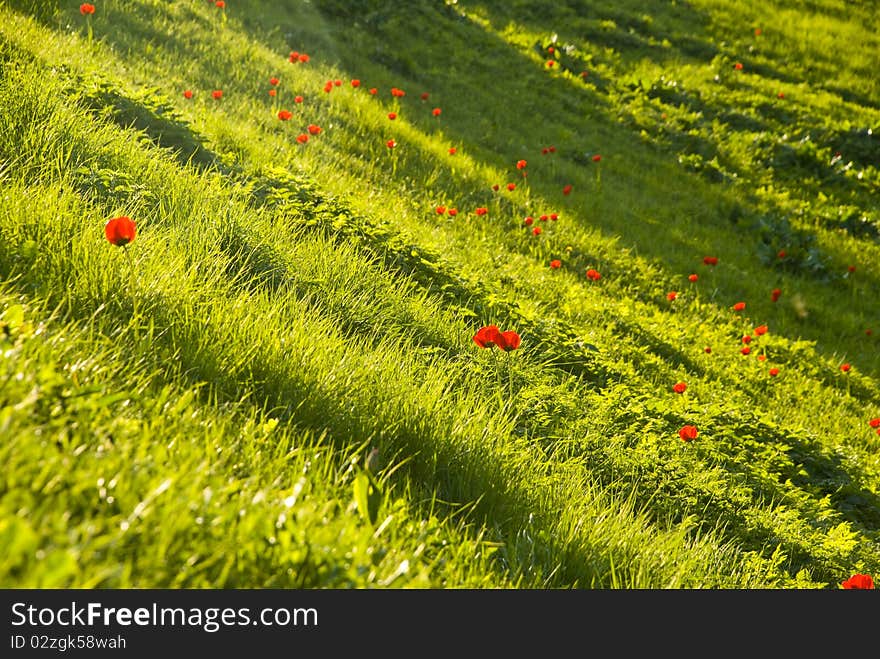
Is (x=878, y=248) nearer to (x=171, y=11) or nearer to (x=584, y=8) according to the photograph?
(x=584, y=8)

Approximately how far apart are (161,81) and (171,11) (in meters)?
3.21

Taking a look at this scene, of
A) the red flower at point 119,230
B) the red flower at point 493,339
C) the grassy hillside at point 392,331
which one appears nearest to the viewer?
the grassy hillside at point 392,331

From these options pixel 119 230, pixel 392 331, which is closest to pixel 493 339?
pixel 392 331

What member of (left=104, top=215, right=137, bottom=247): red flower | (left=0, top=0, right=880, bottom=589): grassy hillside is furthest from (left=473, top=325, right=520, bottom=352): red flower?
(left=104, top=215, right=137, bottom=247): red flower

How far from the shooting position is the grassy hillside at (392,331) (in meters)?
1.86

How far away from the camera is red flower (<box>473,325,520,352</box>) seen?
3551 mm

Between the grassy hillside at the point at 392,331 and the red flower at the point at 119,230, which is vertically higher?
the red flower at the point at 119,230

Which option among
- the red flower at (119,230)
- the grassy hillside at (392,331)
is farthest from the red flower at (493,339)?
the red flower at (119,230)

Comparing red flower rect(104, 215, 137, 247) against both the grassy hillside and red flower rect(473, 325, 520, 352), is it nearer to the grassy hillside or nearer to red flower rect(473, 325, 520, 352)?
the grassy hillside

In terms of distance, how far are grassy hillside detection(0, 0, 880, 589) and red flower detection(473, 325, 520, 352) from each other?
27cm

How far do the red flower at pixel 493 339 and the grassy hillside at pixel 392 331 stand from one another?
0.89ft

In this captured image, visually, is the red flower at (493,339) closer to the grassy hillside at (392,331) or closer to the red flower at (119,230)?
the grassy hillside at (392,331)

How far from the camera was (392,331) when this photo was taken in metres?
4.11

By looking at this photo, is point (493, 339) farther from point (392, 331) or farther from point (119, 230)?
point (119, 230)
